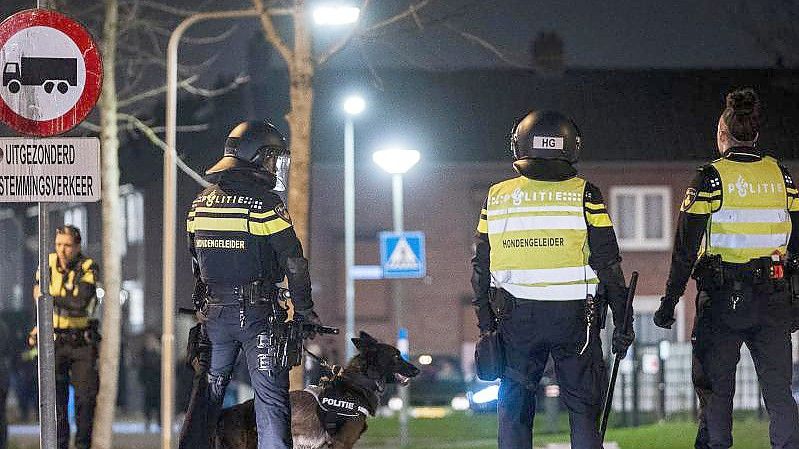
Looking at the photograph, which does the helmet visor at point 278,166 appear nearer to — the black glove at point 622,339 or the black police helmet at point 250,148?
the black police helmet at point 250,148

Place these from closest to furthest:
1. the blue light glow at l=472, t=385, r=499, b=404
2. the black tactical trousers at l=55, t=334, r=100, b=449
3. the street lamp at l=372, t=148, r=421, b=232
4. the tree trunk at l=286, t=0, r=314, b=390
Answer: the blue light glow at l=472, t=385, r=499, b=404, the black tactical trousers at l=55, t=334, r=100, b=449, the tree trunk at l=286, t=0, r=314, b=390, the street lamp at l=372, t=148, r=421, b=232

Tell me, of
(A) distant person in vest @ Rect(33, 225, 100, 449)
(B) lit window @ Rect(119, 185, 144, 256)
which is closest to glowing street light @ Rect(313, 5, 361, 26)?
(A) distant person in vest @ Rect(33, 225, 100, 449)

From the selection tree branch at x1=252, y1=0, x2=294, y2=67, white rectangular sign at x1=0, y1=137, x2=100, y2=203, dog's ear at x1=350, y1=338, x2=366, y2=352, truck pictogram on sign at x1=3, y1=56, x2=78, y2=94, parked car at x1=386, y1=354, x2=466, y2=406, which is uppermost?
tree branch at x1=252, y1=0, x2=294, y2=67

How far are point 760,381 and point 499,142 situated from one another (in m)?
37.3

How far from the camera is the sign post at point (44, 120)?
28.8 ft

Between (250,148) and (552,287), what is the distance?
222 centimetres

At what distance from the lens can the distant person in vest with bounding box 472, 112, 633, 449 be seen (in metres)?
8.60

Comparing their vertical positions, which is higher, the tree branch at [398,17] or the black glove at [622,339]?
the tree branch at [398,17]

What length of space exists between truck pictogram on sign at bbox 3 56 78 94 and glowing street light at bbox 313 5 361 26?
591 centimetres

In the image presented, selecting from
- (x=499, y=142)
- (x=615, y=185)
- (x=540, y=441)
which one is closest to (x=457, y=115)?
(x=499, y=142)

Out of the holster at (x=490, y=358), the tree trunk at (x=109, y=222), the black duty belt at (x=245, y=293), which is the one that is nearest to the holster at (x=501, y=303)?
the holster at (x=490, y=358)

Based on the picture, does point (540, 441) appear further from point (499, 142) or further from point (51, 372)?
point (499, 142)

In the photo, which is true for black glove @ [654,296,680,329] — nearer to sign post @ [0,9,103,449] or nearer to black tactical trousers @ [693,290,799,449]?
black tactical trousers @ [693,290,799,449]

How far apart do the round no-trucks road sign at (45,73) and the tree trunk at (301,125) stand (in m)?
5.73
